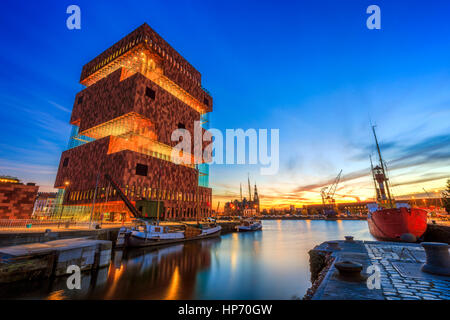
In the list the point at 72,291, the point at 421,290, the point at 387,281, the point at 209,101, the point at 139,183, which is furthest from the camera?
the point at 209,101

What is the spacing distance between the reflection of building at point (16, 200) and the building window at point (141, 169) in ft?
72.0

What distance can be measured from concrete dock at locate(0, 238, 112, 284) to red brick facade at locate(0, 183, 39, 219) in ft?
79.5

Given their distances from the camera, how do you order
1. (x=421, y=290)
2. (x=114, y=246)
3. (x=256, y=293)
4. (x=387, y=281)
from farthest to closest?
(x=114, y=246) → (x=256, y=293) → (x=387, y=281) → (x=421, y=290)

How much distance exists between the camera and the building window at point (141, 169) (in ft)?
169

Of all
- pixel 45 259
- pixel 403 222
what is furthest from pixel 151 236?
pixel 403 222

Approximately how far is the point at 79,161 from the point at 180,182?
3132 centimetres

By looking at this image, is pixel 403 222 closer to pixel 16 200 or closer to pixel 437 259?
pixel 437 259

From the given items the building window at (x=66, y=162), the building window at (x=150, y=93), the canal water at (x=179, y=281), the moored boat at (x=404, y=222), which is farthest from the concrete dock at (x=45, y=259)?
the building window at (x=66, y=162)

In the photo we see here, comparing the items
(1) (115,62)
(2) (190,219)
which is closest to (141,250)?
(2) (190,219)

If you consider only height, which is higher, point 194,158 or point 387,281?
point 194,158

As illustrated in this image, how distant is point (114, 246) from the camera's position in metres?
25.0

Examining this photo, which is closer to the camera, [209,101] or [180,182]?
[180,182]

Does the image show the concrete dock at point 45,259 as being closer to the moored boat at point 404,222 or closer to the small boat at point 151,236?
the small boat at point 151,236
